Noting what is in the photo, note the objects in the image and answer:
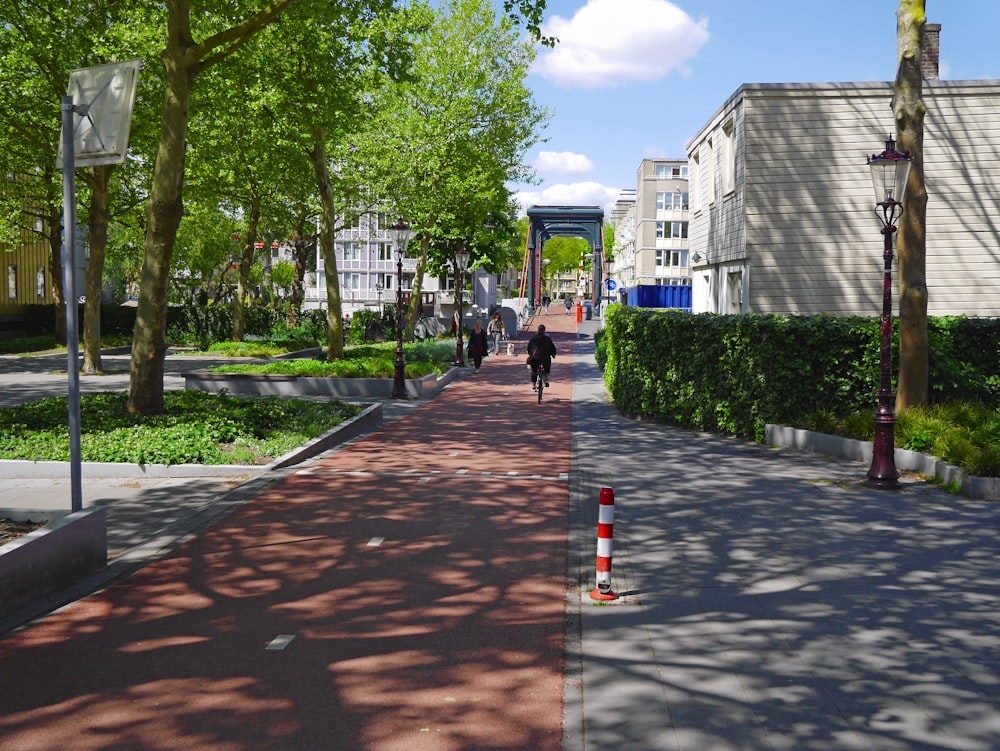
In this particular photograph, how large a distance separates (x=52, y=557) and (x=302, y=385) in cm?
1616

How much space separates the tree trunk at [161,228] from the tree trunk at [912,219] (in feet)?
35.1

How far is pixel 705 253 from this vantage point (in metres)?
25.5

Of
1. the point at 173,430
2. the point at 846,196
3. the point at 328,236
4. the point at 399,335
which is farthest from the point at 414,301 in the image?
the point at 173,430

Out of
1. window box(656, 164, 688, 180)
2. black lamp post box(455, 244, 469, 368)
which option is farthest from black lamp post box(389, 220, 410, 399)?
window box(656, 164, 688, 180)

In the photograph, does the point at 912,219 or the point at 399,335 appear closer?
the point at 912,219

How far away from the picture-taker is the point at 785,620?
6.93 meters

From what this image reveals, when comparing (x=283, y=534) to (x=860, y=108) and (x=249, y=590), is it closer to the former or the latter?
(x=249, y=590)

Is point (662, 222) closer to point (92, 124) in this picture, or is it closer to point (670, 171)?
point (670, 171)

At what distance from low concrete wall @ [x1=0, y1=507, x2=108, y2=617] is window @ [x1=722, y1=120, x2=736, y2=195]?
17.9 meters

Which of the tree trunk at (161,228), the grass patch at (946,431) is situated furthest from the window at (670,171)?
the tree trunk at (161,228)

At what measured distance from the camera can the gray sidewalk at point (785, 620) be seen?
5.20 metres

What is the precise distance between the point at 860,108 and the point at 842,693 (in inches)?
719

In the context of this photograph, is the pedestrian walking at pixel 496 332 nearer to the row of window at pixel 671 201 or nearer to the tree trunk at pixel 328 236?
the tree trunk at pixel 328 236

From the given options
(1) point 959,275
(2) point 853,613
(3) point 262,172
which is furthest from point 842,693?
(3) point 262,172
